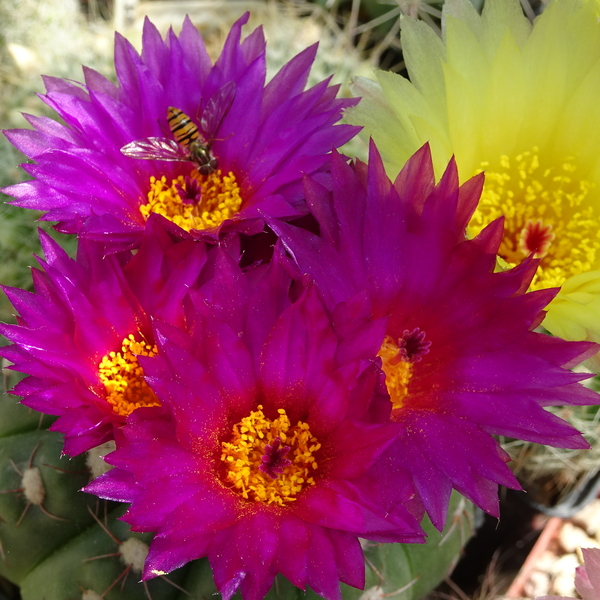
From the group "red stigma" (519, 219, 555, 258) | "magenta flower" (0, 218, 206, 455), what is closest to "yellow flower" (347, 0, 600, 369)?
"red stigma" (519, 219, 555, 258)

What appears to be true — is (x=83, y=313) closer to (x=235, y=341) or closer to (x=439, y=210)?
(x=235, y=341)

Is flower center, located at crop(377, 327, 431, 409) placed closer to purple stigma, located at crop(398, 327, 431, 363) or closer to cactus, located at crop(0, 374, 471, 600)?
purple stigma, located at crop(398, 327, 431, 363)

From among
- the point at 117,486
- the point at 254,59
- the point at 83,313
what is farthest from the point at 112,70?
the point at 117,486

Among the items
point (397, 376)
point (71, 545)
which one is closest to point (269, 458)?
point (397, 376)

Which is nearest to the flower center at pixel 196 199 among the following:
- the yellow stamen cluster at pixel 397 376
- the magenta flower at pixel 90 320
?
the magenta flower at pixel 90 320

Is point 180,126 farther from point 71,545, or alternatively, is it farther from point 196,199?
point 71,545
